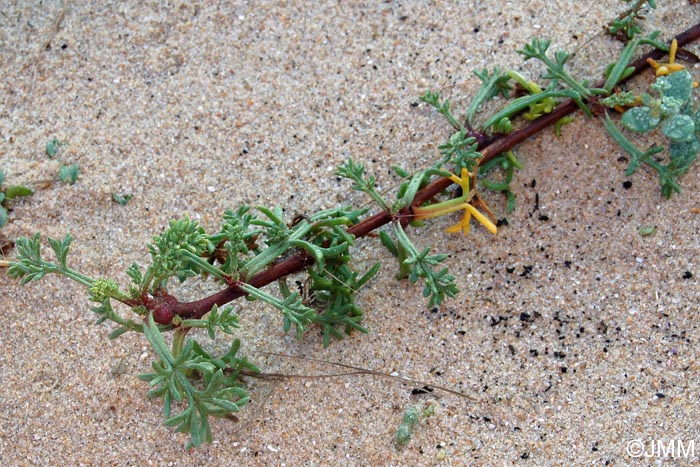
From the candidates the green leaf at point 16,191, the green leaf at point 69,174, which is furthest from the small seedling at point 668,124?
the green leaf at point 16,191

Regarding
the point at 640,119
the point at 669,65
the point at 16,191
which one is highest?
the point at 669,65

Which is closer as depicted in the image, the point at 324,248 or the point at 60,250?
the point at 60,250

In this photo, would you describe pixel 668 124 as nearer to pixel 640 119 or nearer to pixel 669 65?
pixel 640 119

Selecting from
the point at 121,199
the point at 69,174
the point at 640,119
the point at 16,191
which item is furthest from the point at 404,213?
the point at 16,191

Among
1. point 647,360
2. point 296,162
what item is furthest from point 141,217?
point 647,360

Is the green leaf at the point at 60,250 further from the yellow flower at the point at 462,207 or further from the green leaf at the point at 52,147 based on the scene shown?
the yellow flower at the point at 462,207

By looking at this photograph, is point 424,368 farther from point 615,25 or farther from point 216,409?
point 615,25
